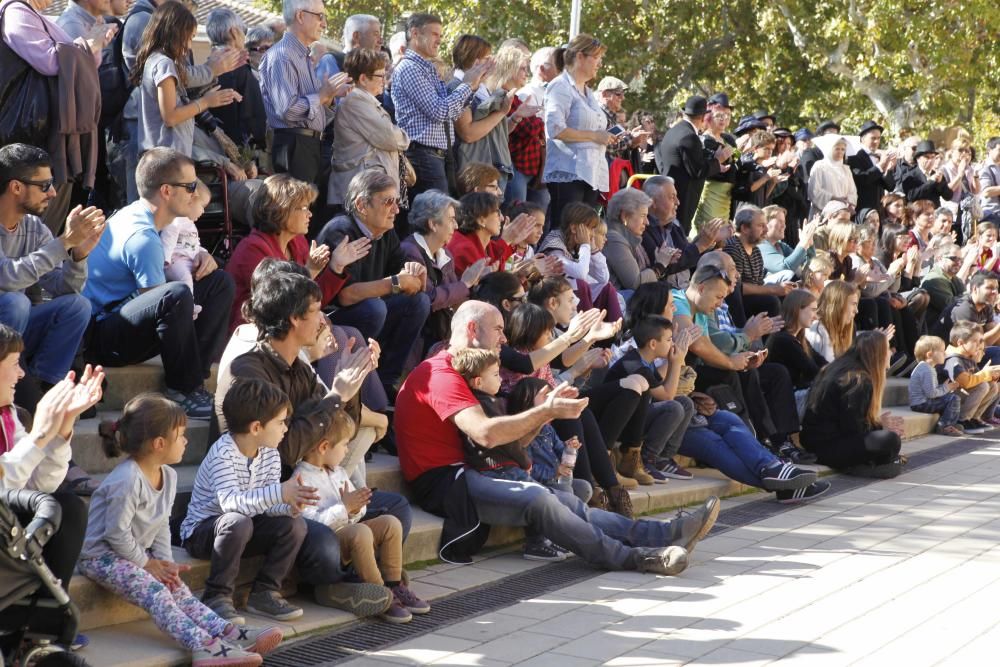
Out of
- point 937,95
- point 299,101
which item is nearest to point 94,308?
point 299,101

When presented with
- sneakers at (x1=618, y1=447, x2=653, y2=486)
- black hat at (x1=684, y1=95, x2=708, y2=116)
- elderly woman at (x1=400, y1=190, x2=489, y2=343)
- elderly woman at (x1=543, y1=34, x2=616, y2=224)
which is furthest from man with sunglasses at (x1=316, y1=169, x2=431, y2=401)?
black hat at (x1=684, y1=95, x2=708, y2=116)

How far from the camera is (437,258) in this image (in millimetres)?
8445

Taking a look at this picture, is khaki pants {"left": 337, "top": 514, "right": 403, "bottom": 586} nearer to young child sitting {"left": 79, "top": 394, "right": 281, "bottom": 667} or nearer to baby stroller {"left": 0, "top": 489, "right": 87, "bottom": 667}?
young child sitting {"left": 79, "top": 394, "right": 281, "bottom": 667}

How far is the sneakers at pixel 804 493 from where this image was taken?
9.03 metres

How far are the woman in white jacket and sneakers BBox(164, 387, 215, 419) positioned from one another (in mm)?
2101

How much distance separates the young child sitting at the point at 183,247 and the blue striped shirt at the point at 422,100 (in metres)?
2.67

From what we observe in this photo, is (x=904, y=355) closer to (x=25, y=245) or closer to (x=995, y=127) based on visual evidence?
(x=25, y=245)

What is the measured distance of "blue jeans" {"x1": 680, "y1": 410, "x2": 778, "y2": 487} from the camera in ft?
29.7

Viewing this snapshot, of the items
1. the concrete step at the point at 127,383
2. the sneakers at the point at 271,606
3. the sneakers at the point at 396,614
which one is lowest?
the sneakers at the point at 396,614

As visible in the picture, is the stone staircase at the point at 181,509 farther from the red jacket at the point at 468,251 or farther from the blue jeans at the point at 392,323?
the red jacket at the point at 468,251

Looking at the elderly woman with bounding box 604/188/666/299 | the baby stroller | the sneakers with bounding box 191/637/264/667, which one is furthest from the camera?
the elderly woman with bounding box 604/188/666/299

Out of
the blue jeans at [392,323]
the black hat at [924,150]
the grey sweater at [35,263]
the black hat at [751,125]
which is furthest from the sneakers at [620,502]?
Result: the black hat at [924,150]

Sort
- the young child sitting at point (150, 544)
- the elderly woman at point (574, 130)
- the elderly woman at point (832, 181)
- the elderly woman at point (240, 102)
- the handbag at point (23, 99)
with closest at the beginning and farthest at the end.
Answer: the young child sitting at point (150, 544)
the handbag at point (23, 99)
the elderly woman at point (240, 102)
the elderly woman at point (574, 130)
the elderly woman at point (832, 181)

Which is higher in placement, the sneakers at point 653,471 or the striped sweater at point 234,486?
the striped sweater at point 234,486
